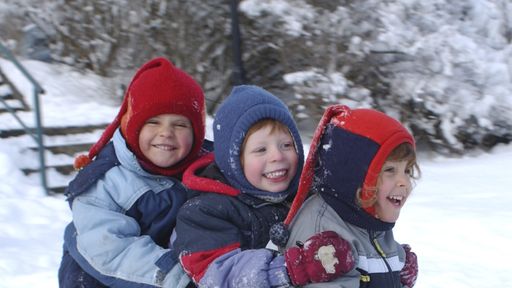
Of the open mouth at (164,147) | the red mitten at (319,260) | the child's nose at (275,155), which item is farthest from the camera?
the open mouth at (164,147)

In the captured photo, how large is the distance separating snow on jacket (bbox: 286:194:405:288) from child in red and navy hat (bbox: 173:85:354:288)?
0.14 meters

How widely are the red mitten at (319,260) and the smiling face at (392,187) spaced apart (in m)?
0.20

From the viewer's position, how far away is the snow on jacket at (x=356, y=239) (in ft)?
7.55

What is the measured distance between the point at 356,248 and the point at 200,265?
0.53 metres

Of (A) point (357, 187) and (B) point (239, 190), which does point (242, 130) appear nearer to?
(B) point (239, 190)

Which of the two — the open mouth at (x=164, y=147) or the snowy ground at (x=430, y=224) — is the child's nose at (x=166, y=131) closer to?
the open mouth at (x=164, y=147)

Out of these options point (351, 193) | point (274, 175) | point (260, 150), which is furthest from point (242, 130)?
point (351, 193)

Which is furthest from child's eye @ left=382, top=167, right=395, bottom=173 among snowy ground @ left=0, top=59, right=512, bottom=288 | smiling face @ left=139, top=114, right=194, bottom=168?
snowy ground @ left=0, top=59, right=512, bottom=288

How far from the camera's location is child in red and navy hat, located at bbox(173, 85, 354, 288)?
2422mm

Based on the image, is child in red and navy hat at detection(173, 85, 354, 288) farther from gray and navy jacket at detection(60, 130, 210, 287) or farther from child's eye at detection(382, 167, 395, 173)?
child's eye at detection(382, 167, 395, 173)

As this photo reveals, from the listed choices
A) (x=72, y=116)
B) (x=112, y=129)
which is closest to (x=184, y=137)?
(x=112, y=129)

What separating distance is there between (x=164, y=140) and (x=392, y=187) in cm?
106

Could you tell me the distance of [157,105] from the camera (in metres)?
2.94

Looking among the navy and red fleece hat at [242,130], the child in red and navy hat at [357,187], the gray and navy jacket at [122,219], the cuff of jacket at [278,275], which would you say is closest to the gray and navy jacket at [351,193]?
the child in red and navy hat at [357,187]
